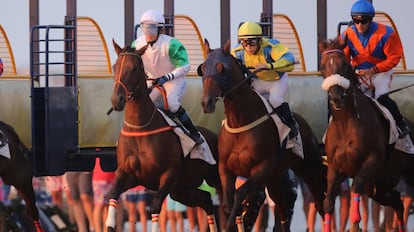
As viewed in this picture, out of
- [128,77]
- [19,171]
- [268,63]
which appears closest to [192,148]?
[268,63]

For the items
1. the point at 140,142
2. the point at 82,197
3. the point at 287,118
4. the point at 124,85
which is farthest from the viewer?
the point at 82,197

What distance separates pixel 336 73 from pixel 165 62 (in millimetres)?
1943

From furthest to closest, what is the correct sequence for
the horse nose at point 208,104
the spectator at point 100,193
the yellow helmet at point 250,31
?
1. the spectator at point 100,193
2. the yellow helmet at point 250,31
3. the horse nose at point 208,104

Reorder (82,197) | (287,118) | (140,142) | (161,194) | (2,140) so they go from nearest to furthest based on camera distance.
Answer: (161,194) → (140,142) → (287,118) → (2,140) → (82,197)

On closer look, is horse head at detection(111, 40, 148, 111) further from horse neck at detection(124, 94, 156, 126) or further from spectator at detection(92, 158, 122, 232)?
spectator at detection(92, 158, 122, 232)

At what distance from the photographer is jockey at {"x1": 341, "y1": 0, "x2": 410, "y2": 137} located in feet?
50.6

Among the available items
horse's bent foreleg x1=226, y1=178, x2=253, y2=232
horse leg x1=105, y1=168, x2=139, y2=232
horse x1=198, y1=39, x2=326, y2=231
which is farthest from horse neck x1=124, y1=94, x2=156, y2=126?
horse's bent foreleg x1=226, y1=178, x2=253, y2=232

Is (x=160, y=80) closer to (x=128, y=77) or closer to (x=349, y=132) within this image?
(x=128, y=77)

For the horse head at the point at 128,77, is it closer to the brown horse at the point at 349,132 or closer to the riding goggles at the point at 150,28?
the riding goggles at the point at 150,28

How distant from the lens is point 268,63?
604 inches

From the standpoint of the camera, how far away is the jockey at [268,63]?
50.1ft

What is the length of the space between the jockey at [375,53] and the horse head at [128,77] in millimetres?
2251

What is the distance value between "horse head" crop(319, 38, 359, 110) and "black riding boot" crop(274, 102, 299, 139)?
0.77 metres

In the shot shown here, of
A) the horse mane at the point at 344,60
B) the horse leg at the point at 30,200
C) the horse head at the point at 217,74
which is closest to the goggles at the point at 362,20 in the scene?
the horse mane at the point at 344,60
